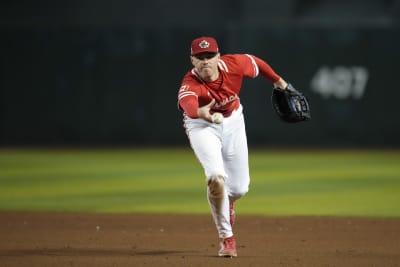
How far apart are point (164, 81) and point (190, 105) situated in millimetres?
14003

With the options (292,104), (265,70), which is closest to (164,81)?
(292,104)

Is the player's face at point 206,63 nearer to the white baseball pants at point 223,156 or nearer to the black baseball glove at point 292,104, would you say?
the white baseball pants at point 223,156

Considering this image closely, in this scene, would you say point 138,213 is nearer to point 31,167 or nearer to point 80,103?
point 31,167

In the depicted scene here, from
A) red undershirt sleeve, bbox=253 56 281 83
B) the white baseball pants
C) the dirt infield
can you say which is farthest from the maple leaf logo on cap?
the dirt infield

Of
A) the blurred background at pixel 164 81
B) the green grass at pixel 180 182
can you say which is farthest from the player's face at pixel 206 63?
the blurred background at pixel 164 81

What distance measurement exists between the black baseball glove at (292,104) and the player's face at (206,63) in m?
1.02

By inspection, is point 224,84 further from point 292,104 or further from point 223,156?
point 292,104

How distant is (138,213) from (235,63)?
3.53 metres

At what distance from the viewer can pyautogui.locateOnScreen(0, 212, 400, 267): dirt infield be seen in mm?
7297

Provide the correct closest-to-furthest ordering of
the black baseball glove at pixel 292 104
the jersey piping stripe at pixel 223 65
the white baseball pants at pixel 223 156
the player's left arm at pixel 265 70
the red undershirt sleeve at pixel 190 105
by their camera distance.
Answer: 1. the red undershirt sleeve at pixel 190 105
2. the white baseball pants at pixel 223 156
3. the jersey piping stripe at pixel 223 65
4. the player's left arm at pixel 265 70
5. the black baseball glove at pixel 292 104

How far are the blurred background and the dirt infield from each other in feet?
34.1

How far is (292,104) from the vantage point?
826 cm

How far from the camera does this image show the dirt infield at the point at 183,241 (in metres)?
7.30

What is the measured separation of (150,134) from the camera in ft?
69.5
